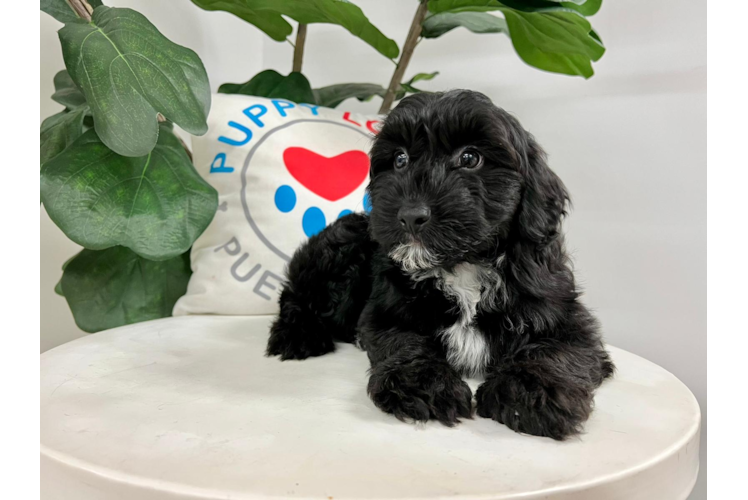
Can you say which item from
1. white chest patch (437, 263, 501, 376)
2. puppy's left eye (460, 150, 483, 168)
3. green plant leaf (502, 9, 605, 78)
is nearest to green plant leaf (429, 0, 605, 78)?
green plant leaf (502, 9, 605, 78)

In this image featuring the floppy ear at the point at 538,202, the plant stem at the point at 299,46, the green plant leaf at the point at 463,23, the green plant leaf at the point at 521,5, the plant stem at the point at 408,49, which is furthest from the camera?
the plant stem at the point at 299,46

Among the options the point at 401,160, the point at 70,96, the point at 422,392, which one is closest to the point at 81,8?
the point at 70,96

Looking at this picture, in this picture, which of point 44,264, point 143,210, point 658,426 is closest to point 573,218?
point 658,426

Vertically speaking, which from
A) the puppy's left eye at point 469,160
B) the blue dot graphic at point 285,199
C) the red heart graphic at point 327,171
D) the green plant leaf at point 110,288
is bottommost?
the green plant leaf at point 110,288

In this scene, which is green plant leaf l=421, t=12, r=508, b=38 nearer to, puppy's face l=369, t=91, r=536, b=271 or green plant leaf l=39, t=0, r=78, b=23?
puppy's face l=369, t=91, r=536, b=271

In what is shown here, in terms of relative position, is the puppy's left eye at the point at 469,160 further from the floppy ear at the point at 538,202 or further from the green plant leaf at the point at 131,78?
the green plant leaf at the point at 131,78

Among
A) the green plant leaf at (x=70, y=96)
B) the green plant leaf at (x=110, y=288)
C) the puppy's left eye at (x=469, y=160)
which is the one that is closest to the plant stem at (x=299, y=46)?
the green plant leaf at (x=70, y=96)
